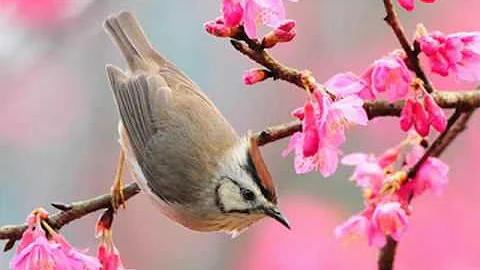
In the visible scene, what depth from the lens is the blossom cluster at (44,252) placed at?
0.82 metres

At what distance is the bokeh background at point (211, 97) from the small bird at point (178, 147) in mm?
659

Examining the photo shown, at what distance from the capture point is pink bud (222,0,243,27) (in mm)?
770

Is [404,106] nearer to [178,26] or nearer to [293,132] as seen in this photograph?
[293,132]

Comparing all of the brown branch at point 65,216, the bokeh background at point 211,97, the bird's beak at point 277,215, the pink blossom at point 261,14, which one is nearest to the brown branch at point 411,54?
the pink blossom at point 261,14

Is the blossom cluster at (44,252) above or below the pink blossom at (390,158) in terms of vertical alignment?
above

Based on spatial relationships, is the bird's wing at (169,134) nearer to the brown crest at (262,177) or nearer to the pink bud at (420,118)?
the brown crest at (262,177)

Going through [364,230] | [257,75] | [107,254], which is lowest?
[364,230]

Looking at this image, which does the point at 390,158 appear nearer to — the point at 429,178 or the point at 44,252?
the point at 429,178

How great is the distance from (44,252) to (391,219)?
1.18ft

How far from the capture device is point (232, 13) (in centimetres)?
77

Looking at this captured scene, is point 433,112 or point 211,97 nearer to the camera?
point 433,112

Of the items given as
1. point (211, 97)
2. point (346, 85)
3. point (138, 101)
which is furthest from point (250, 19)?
point (211, 97)

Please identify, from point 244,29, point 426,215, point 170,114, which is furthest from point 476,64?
point 426,215

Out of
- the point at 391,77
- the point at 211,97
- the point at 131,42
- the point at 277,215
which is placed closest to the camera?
the point at 391,77
